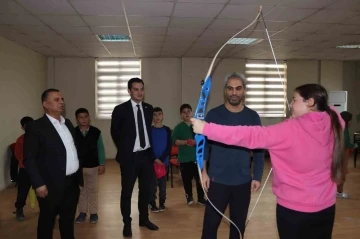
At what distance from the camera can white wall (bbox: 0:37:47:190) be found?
16.5ft

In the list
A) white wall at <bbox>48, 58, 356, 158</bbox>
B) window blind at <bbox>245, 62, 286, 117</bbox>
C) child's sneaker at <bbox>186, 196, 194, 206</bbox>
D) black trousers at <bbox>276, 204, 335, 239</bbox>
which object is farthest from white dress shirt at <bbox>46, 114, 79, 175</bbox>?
window blind at <bbox>245, 62, 286, 117</bbox>

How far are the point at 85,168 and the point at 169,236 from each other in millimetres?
1160

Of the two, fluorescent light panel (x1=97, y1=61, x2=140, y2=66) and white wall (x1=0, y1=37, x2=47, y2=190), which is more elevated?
fluorescent light panel (x1=97, y1=61, x2=140, y2=66)

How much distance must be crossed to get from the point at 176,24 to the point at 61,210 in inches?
121

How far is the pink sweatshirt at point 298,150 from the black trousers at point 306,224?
0.03 m

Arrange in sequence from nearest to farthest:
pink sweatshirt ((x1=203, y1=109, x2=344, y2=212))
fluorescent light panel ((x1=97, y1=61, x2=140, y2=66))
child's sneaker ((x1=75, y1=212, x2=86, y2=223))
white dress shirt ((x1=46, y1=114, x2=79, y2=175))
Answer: pink sweatshirt ((x1=203, y1=109, x2=344, y2=212)) < white dress shirt ((x1=46, y1=114, x2=79, y2=175)) < child's sneaker ((x1=75, y1=212, x2=86, y2=223)) < fluorescent light panel ((x1=97, y1=61, x2=140, y2=66))

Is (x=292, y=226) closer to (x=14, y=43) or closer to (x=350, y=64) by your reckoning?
(x=14, y=43)

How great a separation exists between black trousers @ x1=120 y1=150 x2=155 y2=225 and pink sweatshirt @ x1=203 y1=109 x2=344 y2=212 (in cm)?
169

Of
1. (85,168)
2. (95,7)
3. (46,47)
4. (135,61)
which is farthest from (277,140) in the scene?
(135,61)

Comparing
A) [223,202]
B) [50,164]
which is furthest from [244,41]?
[50,164]

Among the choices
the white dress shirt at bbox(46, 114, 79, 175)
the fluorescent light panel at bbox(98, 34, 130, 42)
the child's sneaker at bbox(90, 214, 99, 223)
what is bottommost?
the child's sneaker at bbox(90, 214, 99, 223)

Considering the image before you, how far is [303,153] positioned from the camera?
1.36 metres

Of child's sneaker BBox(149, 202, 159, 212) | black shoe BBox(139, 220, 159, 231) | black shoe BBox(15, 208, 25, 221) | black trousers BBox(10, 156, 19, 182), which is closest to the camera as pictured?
black shoe BBox(139, 220, 159, 231)

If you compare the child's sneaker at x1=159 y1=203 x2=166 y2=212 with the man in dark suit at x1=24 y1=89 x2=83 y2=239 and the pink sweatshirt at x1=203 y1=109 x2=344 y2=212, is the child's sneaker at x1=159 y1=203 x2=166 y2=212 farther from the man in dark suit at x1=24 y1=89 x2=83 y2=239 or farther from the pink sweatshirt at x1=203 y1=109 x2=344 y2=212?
the pink sweatshirt at x1=203 y1=109 x2=344 y2=212
